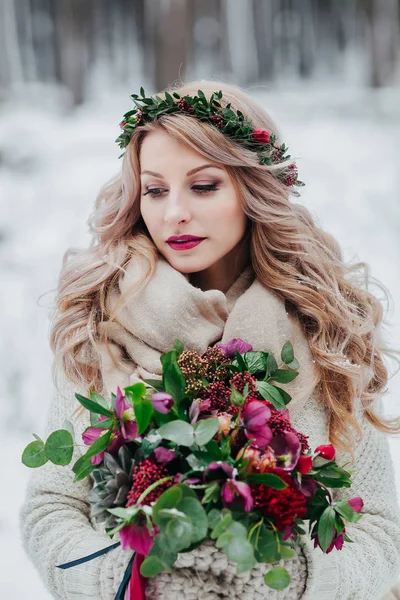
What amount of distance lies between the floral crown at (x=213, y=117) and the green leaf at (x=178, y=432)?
→ 0.73 metres

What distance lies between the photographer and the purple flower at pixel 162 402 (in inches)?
50.9

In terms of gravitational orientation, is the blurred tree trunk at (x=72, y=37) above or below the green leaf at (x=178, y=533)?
above

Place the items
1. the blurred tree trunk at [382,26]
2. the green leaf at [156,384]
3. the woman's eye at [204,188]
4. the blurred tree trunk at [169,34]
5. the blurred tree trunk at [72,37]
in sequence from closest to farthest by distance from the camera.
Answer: the green leaf at [156,384] → the woman's eye at [204,188] → the blurred tree trunk at [169,34] → the blurred tree trunk at [72,37] → the blurred tree trunk at [382,26]

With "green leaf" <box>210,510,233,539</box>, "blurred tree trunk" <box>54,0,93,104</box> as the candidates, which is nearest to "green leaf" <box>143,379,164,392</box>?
"green leaf" <box>210,510,233,539</box>

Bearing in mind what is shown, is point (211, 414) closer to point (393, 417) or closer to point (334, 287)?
point (334, 287)

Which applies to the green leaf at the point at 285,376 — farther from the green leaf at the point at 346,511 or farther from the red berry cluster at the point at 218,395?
the green leaf at the point at 346,511

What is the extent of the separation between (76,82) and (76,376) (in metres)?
3.34

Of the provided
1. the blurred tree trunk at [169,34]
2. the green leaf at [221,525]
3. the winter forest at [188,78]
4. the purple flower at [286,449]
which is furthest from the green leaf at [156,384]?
the blurred tree trunk at [169,34]

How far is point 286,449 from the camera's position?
130cm

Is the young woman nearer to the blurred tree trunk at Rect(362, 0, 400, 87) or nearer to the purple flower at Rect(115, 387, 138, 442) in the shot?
the purple flower at Rect(115, 387, 138, 442)

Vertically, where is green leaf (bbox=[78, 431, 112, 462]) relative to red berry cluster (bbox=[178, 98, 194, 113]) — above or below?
below

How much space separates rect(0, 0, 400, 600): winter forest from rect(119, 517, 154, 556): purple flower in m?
2.97

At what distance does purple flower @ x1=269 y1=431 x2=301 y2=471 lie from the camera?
1278mm

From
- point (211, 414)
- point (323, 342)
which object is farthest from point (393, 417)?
point (211, 414)
